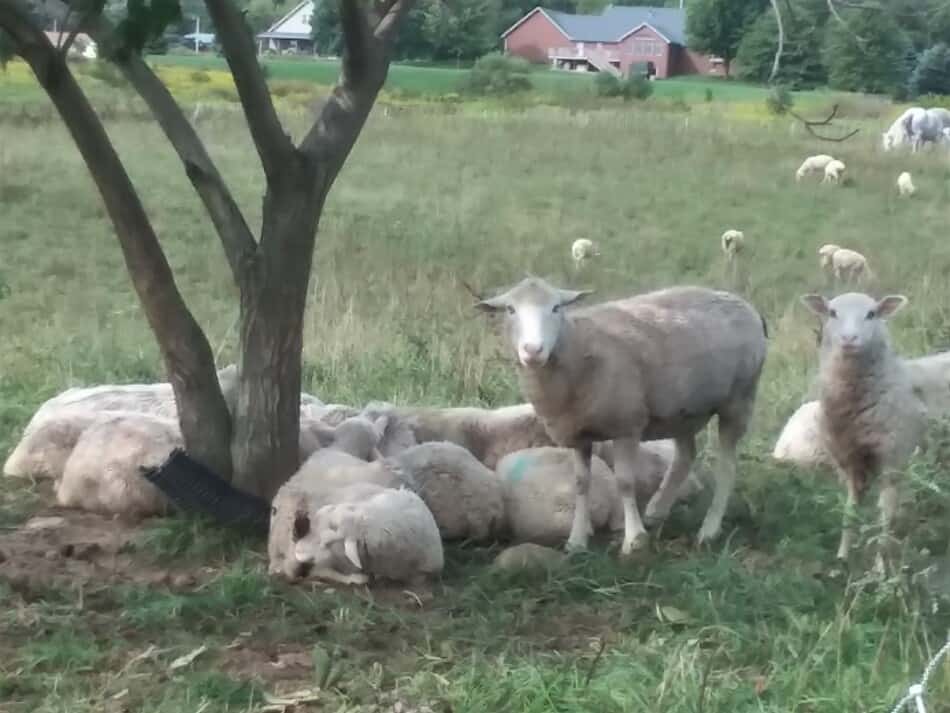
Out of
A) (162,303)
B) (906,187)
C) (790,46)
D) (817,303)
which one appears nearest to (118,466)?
(162,303)

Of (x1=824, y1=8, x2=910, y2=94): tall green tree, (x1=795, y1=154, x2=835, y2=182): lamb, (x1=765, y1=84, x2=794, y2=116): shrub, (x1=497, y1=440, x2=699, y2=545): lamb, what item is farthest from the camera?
(x1=795, y1=154, x2=835, y2=182): lamb

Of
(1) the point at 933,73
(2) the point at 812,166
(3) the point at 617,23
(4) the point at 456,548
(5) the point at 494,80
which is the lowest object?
(2) the point at 812,166

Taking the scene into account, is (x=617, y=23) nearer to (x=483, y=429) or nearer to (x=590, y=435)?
(x=483, y=429)

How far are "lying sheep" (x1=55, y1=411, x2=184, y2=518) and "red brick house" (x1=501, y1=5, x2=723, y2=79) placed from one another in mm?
2472

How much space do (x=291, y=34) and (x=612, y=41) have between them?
171 inches

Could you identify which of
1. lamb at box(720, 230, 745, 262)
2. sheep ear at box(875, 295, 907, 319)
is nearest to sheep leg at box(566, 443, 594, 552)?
sheep ear at box(875, 295, 907, 319)

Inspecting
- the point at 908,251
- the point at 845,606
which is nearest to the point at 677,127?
the point at 908,251

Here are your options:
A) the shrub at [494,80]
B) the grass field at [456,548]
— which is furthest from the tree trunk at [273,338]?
the shrub at [494,80]

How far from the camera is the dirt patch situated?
5.39 meters

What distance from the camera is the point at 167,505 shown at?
6219mm

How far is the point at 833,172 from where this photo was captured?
2478 centimetres

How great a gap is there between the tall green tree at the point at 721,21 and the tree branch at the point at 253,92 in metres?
1.81

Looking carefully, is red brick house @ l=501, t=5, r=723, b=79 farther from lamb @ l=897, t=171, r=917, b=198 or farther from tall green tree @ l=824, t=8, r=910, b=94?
lamb @ l=897, t=171, r=917, b=198

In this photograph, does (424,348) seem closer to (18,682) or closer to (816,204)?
(18,682)
